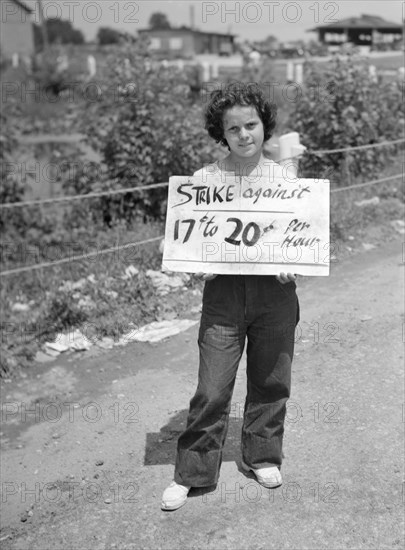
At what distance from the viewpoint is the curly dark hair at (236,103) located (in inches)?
124

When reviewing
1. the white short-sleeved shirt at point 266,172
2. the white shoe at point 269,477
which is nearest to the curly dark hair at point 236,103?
the white short-sleeved shirt at point 266,172

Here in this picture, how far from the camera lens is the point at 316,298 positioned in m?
5.89

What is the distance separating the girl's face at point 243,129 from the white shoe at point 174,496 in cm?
152

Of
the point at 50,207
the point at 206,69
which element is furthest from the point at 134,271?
the point at 206,69

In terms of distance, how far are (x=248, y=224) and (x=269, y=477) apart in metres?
1.18

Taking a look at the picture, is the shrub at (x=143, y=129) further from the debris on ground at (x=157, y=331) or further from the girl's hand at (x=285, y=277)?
the girl's hand at (x=285, y=277)

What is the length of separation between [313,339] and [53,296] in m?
2.38

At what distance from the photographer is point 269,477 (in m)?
3.44

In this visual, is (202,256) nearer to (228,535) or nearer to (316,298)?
(228,535)

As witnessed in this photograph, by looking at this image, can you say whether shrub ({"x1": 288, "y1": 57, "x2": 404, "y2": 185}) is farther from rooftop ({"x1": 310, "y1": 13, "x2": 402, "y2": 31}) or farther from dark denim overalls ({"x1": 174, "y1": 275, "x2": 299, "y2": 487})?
rooftop ({"x1": 310, "y1": 13, "x2": 402, "y2": 31})

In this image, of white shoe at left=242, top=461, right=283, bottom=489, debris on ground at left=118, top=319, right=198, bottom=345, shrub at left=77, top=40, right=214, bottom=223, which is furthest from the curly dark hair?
shrub at left=77, top=40, right=214, bottom=223

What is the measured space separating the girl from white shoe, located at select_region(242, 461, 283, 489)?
0.54ft

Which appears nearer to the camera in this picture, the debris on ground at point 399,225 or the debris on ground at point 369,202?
the debris on ground at point 399,225

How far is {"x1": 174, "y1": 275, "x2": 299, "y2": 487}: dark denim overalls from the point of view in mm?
3205
